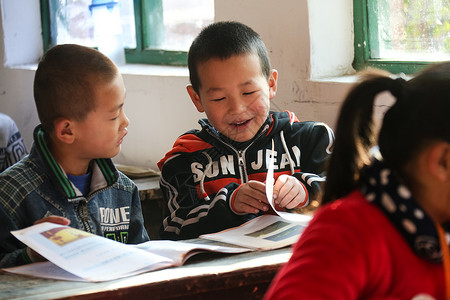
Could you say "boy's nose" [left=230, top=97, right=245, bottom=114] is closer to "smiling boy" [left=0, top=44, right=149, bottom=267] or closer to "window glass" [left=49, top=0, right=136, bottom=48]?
"smiling boy" [left=0, top=44, right=149, bottom=267]

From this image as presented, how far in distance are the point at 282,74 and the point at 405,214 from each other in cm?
166

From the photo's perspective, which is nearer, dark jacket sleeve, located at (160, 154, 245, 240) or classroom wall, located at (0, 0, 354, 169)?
dark jacket sleeve, located at (160, 154, 245, 240)

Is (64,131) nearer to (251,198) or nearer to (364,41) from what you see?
(251,198)

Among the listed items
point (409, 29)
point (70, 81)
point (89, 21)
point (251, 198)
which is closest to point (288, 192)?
point (251, 198)

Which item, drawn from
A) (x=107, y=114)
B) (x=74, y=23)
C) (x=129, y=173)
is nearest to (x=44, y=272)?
(x=107, y=114)

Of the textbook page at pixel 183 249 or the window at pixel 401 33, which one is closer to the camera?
the textbook page at pixel 183 249

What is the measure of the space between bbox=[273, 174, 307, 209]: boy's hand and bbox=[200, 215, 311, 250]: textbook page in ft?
0.16

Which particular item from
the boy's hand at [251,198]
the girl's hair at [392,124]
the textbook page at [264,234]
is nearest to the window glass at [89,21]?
the boy's hand at [251,198]

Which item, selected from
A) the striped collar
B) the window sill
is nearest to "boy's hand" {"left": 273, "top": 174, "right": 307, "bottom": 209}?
the striped collar

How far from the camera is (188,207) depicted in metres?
2.04

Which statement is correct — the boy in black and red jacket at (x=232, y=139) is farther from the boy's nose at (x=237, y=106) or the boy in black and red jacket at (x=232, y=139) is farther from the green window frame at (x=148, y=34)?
the green window frame at (x=148, y=34)

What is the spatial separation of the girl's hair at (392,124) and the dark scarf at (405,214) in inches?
1.7

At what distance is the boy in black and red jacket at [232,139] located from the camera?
207cm

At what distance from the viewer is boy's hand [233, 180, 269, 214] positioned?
1.82 m
